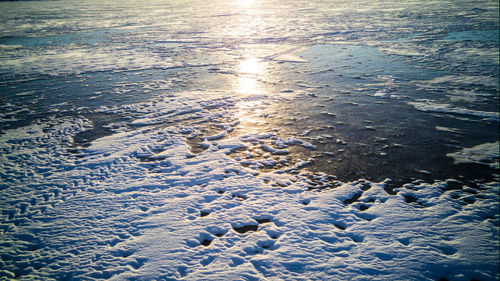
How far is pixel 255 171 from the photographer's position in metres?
4.67

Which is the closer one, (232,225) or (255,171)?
(232,225)

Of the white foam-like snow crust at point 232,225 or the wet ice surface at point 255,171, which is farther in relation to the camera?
the wet ice surface at point 255,171

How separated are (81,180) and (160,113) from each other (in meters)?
2.86

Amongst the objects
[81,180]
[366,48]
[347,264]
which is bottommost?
[347,264]

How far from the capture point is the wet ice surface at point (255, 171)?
308 cm

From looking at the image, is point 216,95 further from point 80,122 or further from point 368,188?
point 368,188

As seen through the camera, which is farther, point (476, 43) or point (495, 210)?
point (476, 43)

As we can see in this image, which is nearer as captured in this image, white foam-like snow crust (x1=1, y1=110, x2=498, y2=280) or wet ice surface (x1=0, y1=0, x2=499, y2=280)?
white foam-like snow crust (x1=1, y1=110, x2=498, y2=280)

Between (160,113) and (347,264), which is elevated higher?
(160,113)

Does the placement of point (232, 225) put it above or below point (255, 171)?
below

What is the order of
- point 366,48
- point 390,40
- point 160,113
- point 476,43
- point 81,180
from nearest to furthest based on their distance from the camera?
point 81,180, point 160,113, point 476,43, point 366,48, point 390,40

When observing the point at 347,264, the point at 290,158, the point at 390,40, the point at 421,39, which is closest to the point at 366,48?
the point at 390,40

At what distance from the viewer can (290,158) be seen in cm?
496

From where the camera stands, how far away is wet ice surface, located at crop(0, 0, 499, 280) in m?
3.08
